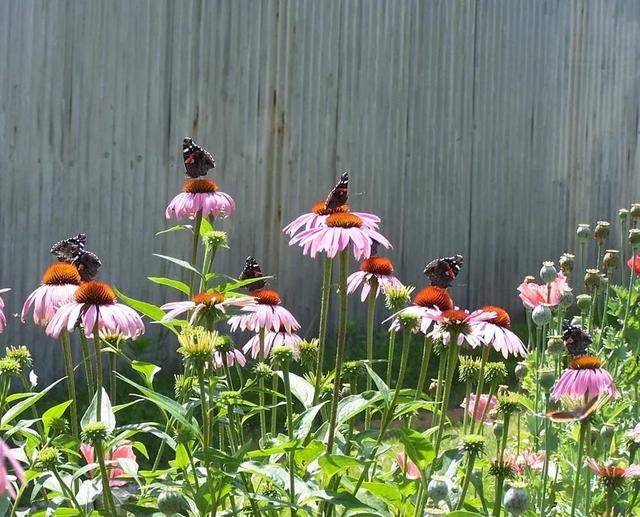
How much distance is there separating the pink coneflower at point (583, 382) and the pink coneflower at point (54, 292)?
1098mm

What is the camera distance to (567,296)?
335 centimetres

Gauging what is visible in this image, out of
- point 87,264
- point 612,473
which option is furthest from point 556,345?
point 87,264

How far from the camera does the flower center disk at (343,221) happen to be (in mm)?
2123

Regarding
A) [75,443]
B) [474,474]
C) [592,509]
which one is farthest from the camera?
[592,509]

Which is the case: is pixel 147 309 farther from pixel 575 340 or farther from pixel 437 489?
pixel 575 340

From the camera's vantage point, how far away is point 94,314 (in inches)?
77.9

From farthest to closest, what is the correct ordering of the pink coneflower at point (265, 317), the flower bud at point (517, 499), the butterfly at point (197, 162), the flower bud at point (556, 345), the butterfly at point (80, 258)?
1. the flower bud at point (556, 345)
2. the butterfly at point (197, 162)
3. the pink coneflower at point (265, 317)
4. the butterfly at point (80, 258)
5. the flower bud at point (517, 499)

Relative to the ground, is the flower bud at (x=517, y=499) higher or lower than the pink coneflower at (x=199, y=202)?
lower

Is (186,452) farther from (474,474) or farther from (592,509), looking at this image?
(592,509)

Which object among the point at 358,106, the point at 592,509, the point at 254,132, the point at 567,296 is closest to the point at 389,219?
the point at 358,106

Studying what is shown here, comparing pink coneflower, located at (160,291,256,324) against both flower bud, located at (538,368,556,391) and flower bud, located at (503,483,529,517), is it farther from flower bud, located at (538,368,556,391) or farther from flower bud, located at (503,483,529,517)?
flower bud, located at (538,368,556,391)

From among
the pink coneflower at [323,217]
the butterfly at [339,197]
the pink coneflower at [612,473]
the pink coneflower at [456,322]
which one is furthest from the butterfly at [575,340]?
the butterfly at [339,197]

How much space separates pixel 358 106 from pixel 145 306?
5.32 meters

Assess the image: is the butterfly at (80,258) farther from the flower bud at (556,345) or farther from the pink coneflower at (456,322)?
the flower bud at (556,345)
